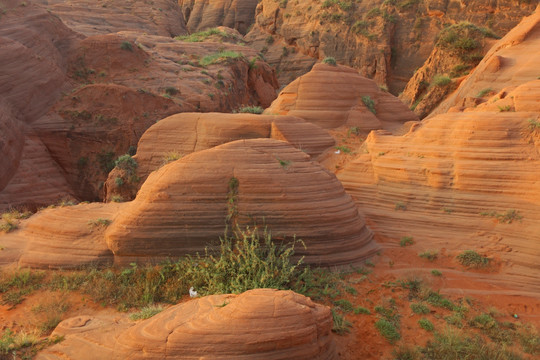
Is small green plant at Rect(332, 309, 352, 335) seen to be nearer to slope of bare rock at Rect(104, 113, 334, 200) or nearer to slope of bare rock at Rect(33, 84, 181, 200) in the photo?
slope of bare rock at Rect(104, 113, 334, 200)

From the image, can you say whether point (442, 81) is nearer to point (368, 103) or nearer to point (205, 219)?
point (368, 103)

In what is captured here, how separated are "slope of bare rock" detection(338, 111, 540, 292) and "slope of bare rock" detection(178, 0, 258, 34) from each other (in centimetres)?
4643

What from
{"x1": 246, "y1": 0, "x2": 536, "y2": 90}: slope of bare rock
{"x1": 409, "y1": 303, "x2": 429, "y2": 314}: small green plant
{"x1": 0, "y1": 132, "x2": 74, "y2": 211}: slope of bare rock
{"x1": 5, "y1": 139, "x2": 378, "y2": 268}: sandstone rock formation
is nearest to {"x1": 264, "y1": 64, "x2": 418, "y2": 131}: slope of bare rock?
{"x1": 5, "y1": 139, "x2": 378, "y2": 268}: sandstone rock formation

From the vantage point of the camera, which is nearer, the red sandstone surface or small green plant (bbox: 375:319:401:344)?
the red sandstone surface

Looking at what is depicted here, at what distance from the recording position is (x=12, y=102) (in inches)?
740

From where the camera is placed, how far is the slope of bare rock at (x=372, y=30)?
2922 centimetres

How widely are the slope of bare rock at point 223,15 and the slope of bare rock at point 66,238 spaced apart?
4830cm

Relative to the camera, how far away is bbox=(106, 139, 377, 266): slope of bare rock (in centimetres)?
759

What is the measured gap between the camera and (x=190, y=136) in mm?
12656

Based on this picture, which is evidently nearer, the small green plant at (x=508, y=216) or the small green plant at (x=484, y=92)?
the small green plant at (x=508, y=216)

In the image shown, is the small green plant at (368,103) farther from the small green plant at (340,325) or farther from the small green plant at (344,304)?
the small green plant at (340,325)

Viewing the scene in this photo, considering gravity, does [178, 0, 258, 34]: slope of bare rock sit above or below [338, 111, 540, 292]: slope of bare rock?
above

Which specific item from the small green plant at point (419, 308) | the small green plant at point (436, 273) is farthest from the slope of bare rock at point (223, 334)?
the small green plant at point (436, 273)

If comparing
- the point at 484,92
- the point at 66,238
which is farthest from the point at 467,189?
the point at 66,238
